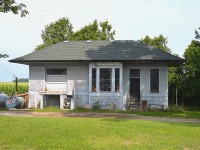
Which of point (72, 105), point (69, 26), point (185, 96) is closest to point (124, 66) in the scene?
point (72, 105)

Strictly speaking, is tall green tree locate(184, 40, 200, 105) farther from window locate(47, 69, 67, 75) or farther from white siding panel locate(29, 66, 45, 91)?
white siding panel locate(29, 66, 45, 91)

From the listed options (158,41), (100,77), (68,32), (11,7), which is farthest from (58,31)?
(11,7)

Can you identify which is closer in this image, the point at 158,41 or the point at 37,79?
the point at 37,79

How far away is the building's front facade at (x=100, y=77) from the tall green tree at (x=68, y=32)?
63.8ft

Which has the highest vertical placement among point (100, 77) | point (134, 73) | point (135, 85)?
point (134, 73)

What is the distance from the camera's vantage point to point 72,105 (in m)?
27.7

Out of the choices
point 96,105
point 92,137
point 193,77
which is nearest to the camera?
point 92,137

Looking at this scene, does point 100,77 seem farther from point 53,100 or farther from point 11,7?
point 11,7

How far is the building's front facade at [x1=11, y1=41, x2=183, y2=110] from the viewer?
27.5 meters

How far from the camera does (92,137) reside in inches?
469

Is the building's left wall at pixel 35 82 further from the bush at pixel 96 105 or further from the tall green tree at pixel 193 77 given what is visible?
the tall green tree at pixel 193 77

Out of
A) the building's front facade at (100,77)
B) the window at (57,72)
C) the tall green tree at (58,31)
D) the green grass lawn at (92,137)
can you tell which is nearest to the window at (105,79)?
the building's front facade at (100,77)

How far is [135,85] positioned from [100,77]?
2.93m

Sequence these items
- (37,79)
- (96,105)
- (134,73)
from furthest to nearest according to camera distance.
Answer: (37,79) < (134,73) < (96,105)
